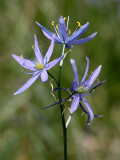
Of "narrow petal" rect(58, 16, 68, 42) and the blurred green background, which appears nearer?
"narrow petal" rect(58, 16, 68, 42)

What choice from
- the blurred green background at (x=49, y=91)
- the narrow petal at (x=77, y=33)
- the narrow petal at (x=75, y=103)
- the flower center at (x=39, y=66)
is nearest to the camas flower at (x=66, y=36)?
the narrow petal at (x=77, y=33)

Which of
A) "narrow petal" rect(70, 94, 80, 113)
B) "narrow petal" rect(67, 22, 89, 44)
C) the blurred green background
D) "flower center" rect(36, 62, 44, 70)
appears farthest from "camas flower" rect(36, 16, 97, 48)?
the blurred green background

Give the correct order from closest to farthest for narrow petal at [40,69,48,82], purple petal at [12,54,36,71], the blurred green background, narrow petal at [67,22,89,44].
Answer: narrow petal at [40,69,48,82], narrow petal at [67,22,89,44], purple petal at [12,54,36,71], the blurred green background

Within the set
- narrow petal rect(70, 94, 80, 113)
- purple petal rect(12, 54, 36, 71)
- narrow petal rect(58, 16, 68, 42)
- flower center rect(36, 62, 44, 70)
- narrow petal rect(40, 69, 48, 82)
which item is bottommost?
narrow petal rect(70, 94, 80, 113)

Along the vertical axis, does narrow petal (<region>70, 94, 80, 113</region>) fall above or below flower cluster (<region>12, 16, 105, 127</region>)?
below

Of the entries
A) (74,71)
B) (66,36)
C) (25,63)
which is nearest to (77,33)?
(66,36)

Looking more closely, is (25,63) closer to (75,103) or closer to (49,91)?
(75,103)

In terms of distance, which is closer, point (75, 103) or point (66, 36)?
point (75, 103)

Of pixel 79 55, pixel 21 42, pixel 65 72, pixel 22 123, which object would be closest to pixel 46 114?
pixel 22 123

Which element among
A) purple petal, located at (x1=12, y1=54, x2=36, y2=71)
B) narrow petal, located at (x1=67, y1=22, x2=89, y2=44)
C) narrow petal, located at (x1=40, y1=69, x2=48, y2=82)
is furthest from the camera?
purple petal, located at (x1=12, y1=54, x2=36, y2=71)

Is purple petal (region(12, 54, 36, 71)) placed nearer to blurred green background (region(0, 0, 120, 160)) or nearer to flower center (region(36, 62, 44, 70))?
flower center (region(36, 62, 44, 70))
